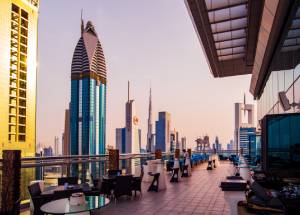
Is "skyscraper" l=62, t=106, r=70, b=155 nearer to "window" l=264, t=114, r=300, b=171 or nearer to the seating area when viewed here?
"window" l=264, t=114, r=300, b=171

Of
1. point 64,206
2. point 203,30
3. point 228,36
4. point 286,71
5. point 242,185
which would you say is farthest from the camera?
point 228,36

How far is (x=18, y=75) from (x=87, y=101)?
128 ft

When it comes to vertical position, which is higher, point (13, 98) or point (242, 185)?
point (13, 98)

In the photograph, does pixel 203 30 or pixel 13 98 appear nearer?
pixel 203 30

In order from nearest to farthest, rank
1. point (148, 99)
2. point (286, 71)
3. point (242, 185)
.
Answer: point (242, 185)
point (286, 71)
point (148, 99)

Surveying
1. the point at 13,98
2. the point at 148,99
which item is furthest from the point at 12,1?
the point at 148,99

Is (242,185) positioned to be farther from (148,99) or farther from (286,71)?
(148,99)

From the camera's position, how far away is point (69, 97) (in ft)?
417

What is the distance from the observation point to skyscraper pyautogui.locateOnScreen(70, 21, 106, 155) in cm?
12162

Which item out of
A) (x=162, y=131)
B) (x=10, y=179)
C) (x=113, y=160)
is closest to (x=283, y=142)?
(x=113, y=160)

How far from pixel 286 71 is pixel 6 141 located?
82.4m

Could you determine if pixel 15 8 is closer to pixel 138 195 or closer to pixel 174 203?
pixel 138 195

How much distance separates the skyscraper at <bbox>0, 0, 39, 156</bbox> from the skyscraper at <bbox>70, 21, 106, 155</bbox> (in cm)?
3105

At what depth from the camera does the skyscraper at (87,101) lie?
4788 inches
